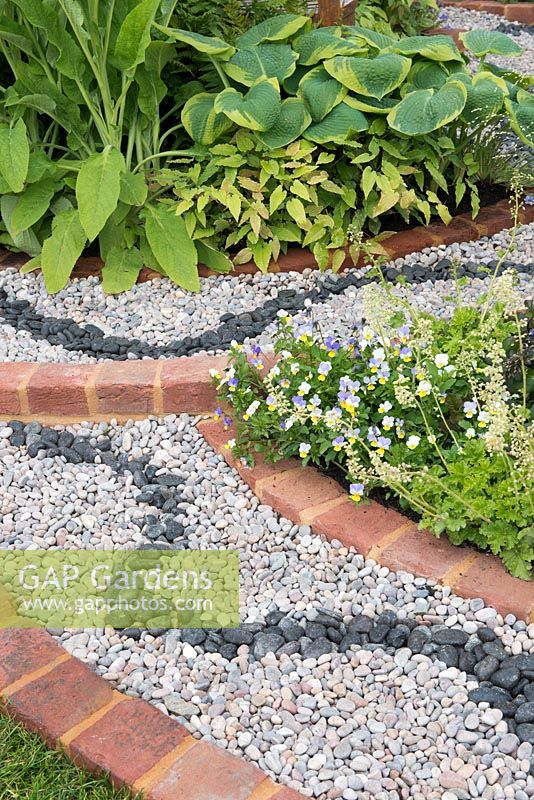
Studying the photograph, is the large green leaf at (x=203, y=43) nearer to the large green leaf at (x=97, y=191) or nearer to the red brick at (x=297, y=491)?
the large green leaf at (x=97, y=191)

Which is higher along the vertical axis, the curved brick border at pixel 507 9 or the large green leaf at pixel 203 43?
the large green leaf at pixel 203 43

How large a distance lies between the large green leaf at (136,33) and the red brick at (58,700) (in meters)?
2.17

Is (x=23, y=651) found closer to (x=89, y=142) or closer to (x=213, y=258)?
(x=213, y=258)

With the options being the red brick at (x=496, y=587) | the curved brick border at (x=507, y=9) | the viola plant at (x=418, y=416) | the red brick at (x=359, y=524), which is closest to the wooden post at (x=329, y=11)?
the viola plant at (x=418, y=416)

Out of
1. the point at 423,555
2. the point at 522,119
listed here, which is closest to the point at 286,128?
the point at 522,119

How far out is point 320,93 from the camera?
11.8 feet

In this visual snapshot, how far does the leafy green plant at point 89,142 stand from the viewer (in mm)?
3385

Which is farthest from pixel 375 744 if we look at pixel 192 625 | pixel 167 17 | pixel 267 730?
pixel 167 17

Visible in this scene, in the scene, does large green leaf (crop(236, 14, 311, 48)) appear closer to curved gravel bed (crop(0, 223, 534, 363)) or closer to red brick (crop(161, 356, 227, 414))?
curved gravel bed (crop(0, 223, 534, 363))

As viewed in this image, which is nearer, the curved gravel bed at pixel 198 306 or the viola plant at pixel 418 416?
the viola plant at pixel 418 416

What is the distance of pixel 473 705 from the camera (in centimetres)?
192

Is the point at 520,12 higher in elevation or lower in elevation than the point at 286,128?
lower

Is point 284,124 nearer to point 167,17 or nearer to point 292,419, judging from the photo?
point 167,17

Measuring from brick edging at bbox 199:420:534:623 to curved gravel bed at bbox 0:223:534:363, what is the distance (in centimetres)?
70
